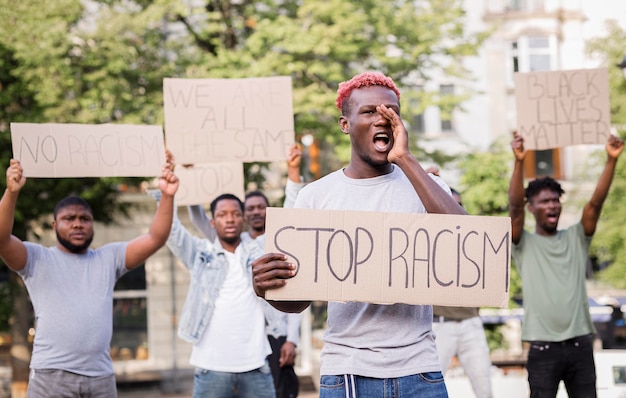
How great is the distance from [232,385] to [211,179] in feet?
6.64

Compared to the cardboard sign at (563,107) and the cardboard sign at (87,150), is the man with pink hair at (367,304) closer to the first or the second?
the cardboard sign at (87,150)

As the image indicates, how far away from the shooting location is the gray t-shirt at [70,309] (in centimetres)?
539

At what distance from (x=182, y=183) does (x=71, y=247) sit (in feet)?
6.25

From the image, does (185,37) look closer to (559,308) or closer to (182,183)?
(182,183)

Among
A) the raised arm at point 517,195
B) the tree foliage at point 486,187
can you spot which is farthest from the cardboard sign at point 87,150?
the tree foliage at point 486,187

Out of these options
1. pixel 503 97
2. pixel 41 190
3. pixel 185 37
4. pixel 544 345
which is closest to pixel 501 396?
pixel 544 345

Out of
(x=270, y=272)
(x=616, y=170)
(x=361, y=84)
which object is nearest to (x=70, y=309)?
(x=270, y=272)

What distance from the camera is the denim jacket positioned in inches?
240

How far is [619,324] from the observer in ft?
52.4

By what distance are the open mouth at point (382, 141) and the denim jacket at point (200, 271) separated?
2.60 metres

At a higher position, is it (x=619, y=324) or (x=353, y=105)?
(x=353, y=105)

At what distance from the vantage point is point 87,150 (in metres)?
6.27

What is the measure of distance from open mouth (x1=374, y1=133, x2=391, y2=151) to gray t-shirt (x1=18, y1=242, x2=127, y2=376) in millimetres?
2608

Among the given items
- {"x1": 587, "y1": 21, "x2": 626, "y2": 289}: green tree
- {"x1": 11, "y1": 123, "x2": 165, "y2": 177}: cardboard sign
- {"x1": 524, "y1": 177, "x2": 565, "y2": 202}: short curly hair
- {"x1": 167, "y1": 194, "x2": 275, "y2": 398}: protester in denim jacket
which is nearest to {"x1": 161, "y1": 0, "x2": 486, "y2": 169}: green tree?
{"x1": 587, "y1": 21, "x2": 626, "y2": 289}: green tree
